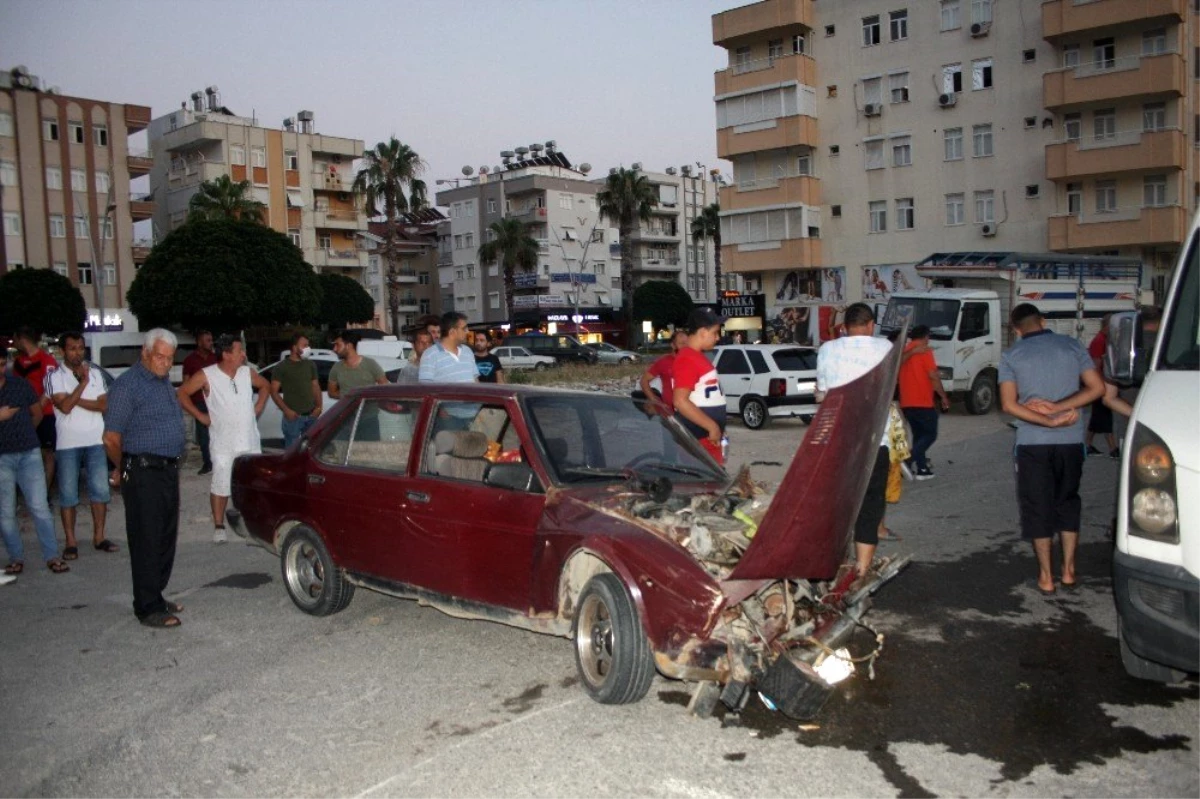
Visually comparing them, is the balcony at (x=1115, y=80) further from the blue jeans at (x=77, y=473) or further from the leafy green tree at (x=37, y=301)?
the leafy green tree at (x=37, y=301)

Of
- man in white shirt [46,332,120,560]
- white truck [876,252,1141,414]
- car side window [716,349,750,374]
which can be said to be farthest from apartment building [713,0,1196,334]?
man in white shirt [46,332,120,560]

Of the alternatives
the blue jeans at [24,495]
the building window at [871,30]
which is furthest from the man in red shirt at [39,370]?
the building window at [871,30]

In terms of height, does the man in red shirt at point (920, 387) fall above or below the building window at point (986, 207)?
below

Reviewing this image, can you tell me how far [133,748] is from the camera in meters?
4.38

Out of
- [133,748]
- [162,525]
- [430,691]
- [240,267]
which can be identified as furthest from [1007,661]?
[240,267]

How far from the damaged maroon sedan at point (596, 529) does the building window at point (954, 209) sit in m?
40.1

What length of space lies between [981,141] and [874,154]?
15.4ft

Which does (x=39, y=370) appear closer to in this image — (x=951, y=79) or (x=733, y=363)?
(x=733, y=363)

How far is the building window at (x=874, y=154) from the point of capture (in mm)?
44406

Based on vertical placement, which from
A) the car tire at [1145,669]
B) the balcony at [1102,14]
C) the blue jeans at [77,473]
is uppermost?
the balcony at [1102,14]

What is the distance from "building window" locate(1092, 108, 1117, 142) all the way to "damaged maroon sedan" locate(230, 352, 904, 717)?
39432 millimetres

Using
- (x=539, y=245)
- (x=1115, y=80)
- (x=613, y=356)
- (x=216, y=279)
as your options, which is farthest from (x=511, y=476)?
(x=539, y=245)

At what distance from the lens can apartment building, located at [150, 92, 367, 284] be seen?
67.1m

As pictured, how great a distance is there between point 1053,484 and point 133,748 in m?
5.40
